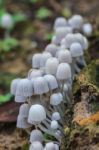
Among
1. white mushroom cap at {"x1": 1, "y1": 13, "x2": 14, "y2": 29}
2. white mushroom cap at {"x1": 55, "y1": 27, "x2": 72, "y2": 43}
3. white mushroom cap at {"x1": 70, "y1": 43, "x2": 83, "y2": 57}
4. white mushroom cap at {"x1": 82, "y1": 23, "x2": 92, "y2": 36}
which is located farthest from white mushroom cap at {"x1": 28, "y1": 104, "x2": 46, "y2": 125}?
white mushroom cap at {"x1": 1, "y1": 13, "x2": 14, "y2": 29}

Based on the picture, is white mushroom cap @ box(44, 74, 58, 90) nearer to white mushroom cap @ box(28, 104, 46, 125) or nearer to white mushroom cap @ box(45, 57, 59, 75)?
white mushroom cap @ box(45, 57, 59, 75)

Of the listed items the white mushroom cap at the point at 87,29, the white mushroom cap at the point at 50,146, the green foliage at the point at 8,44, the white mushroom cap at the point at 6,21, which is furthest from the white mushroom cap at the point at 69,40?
the white mushroom cap at the point at 6,21

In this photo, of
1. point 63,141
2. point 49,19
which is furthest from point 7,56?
point 63,141

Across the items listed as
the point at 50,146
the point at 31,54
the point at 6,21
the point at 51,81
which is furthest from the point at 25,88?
the point at 6,21

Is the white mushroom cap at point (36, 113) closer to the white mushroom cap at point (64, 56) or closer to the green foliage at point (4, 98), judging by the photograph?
the white mushroom cap at point (64, 56)

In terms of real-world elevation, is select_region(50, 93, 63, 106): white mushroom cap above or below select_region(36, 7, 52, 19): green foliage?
below
